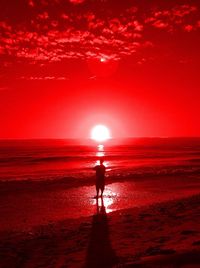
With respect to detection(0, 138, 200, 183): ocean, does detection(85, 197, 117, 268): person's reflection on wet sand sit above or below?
above

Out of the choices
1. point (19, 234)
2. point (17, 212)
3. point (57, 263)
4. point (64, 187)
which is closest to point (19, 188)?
point (64, 187)

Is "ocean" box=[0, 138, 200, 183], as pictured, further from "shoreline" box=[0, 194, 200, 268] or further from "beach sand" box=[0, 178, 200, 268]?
"shoreline" box=[0, 194, 200, 268]

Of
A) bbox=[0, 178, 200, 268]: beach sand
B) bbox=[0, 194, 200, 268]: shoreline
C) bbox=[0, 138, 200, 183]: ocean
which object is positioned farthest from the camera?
bbox=[0, 138, 200, 183]: ocean

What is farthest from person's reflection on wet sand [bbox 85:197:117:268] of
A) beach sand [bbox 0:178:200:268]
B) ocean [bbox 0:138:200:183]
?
ocean [bbox 0:138:200:183]

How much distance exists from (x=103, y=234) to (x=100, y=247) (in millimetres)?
1443

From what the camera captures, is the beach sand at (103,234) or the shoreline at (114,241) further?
the beach sand at (103,234)

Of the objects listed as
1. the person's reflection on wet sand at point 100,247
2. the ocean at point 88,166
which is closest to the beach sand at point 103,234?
the person's reflection on wet sand at point 100,247

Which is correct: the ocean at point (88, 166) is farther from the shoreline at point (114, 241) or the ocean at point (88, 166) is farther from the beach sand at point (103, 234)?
the shoreline at point (114, 241)

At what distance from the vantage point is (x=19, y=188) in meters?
22.8

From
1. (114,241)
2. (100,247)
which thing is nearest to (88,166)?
(114,241)

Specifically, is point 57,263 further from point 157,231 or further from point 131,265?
point 157,231

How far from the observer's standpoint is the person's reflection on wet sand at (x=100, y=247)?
7.75 metres

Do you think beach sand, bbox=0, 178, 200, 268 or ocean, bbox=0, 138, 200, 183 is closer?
beach sand, bbox=0, 178, 200, 268

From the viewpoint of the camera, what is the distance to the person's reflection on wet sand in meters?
7.75
